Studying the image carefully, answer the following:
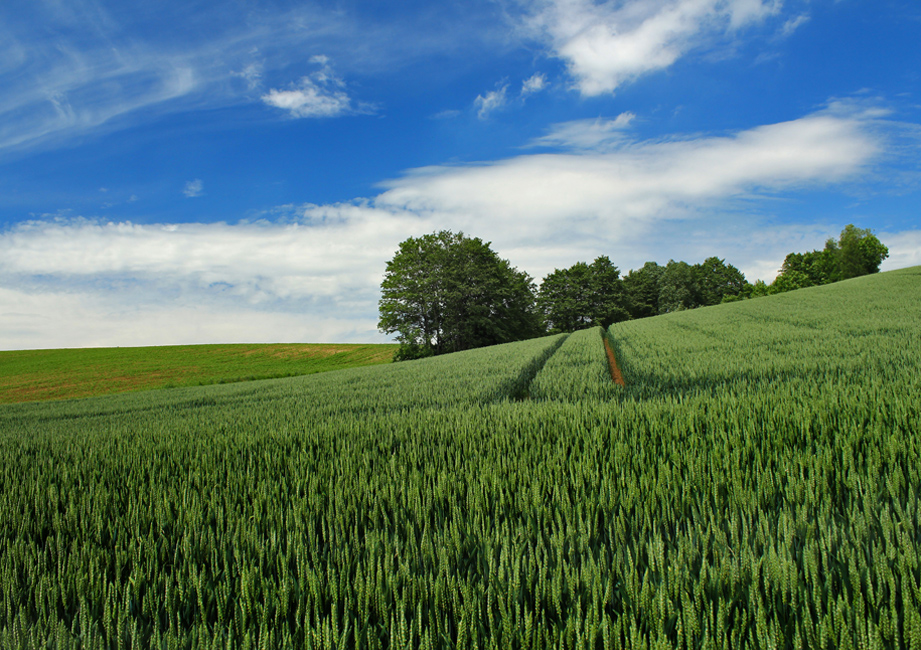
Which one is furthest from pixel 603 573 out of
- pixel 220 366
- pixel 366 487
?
pixel 220 366

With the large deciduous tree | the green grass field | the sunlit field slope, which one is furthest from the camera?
the large deciduous tree

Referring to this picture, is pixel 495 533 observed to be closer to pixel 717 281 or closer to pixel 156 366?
pixel 156 366

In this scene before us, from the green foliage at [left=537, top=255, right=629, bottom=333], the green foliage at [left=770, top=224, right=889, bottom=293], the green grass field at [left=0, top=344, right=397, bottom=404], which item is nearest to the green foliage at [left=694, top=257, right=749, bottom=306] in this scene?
the green foliage at [left=770, top=224, right=889, bottom=293]

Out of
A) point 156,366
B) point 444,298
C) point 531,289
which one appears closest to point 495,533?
point 444,298

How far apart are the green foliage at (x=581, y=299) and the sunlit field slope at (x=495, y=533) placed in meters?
63.7

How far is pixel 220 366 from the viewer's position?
153 ft

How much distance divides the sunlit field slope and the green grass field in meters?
36.4

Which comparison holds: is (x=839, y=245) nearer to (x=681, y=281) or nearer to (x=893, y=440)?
(x=681, y=281)

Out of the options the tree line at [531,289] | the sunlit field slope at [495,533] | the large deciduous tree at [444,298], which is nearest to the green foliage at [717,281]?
the tree line at [531,289]

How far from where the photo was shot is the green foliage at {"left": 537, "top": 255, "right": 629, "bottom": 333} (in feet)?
220

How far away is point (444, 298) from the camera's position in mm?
42281

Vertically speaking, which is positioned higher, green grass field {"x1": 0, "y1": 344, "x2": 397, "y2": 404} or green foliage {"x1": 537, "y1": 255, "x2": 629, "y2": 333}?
green foliage {"x1": 537, "y1": 255, "x2": 629, "y2": 333}

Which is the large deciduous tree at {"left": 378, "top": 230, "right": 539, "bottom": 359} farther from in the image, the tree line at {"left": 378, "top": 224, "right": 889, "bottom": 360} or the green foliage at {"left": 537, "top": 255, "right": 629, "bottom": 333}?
the green foliage at {"left": 537, "top": 255, "right": 629, "bottom": 333}

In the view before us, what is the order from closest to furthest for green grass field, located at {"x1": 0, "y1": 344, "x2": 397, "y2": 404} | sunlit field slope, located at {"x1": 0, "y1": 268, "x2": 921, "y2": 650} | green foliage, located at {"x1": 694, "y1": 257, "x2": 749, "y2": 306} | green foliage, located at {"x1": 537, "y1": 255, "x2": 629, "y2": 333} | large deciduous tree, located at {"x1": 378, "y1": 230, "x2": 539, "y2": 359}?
sunlit field slope, located at {"x1": 0, "y1": 268, "x2": 921, "y2": 650}
green grass field, located at {"x1": 0, "y1": 344, "x2": 397, "y2": 404}
large deciduous tree, located at {"x1": 378, "y1": 230, "x2": 539, "y2": 359}
green foliage, located at {"x1": 537, "y1": 255, "x2": 629, "y2": 333}
green foliage, located at {"x1": 694, "y1": 257, "x2": 749, "y2": 306}
